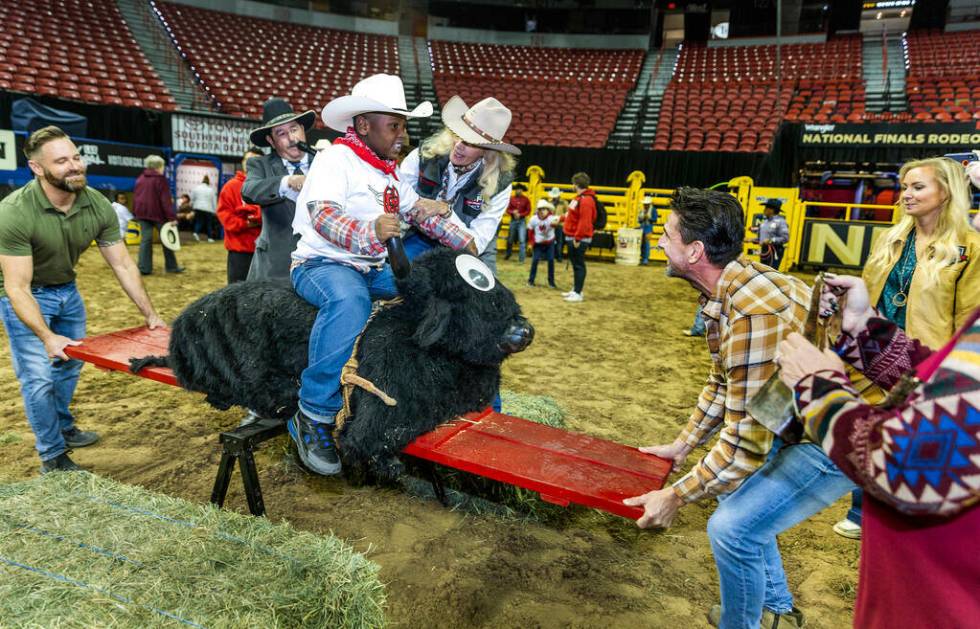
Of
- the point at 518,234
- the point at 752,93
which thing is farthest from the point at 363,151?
the point at 752,93

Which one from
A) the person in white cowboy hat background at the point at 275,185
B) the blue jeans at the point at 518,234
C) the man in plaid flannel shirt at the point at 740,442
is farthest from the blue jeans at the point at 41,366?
the blue jeans at the point at 518,234

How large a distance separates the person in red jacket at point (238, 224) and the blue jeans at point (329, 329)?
2.45 metres

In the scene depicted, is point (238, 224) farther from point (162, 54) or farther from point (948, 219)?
point (162, 54)

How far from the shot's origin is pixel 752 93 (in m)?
19.7

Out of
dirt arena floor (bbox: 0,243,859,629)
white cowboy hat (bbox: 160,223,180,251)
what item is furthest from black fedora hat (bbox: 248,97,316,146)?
white cowboy hat (bbox: 160,223,180,251)

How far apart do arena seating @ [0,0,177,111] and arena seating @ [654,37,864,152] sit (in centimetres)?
1517

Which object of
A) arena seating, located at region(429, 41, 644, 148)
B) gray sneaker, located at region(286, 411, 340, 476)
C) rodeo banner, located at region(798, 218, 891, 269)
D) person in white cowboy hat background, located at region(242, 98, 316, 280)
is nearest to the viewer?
gray sneaker, located at region(286, 411, 340, 476)

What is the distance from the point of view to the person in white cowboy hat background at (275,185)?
3.62 metres

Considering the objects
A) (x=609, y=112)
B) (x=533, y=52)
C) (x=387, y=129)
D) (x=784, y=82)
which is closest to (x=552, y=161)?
(x=609, y=112)

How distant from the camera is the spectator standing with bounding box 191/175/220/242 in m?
13.2

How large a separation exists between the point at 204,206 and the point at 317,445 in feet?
41.6

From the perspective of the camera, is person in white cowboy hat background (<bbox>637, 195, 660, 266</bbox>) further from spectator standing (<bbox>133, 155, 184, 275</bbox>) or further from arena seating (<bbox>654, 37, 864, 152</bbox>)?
spectator standing (<bbox>133, 155, 184, 275</bbox>)

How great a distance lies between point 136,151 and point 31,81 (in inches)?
158

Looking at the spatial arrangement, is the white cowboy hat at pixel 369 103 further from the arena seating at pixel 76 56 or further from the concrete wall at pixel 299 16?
the concrete wall at pixel 299 16
